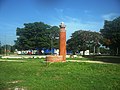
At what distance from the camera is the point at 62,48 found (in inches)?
940

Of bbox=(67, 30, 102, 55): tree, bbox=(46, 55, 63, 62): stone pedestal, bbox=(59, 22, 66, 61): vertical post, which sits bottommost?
bbox=(46, 55, 63, 62): stone pedestal

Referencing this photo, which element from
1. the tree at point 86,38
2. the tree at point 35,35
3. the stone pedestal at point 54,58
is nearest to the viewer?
the stone pedestal at point 54,58

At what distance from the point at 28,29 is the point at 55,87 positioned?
200ft

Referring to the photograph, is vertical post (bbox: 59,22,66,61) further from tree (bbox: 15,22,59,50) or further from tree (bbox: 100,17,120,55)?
tree (bbox: 15,22,59,50)

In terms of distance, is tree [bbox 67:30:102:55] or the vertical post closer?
the vertical post

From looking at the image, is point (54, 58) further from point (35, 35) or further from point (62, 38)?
point (35, 35)

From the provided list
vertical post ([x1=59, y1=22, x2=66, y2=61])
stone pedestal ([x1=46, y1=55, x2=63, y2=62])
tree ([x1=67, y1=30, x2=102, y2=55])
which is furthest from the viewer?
tree ([x1=67, y1=30, x2=102, y2=55])

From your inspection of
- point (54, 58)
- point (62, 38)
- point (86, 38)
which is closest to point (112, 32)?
point (86, 38)

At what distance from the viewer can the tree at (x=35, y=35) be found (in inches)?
2547

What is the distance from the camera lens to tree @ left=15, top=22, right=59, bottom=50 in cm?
6469

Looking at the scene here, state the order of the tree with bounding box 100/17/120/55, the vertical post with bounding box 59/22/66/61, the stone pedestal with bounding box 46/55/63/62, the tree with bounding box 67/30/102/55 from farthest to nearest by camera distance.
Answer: the tree with bounding box 67/30/102/55, the tree with bounding box 100/17/120/55, the vertical post with bounding box 59/22/66/61, the stone pedestal with bounding box 46/55/63/62

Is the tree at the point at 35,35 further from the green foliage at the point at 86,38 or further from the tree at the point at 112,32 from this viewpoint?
the tree at the point at 112,32

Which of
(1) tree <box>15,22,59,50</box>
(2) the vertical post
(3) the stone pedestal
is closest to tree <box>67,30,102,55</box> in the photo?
(1) tree <box>15,22,59,50</box>

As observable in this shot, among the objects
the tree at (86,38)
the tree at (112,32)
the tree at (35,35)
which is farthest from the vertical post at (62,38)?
the tree at (35,35)
